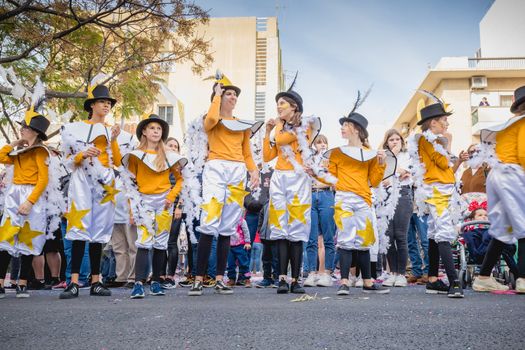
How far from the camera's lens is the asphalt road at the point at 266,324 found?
7.91 ft

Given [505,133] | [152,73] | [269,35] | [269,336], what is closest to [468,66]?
[269,35]

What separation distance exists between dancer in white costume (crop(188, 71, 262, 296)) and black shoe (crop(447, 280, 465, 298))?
2102 millimetres

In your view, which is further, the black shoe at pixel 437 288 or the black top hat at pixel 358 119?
the black top hat at pixel 358 119

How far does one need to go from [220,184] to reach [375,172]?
169cm

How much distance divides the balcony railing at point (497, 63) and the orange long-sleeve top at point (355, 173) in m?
24.3

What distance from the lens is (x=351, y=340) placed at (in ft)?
7.98

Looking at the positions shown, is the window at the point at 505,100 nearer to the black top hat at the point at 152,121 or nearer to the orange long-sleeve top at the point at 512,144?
the orange long-sleeve top at the point at 512,144

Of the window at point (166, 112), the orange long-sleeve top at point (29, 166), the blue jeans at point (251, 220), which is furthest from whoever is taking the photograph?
the window at point (166, 112)

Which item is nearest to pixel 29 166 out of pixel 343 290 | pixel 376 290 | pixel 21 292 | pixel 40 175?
pixel 40 175

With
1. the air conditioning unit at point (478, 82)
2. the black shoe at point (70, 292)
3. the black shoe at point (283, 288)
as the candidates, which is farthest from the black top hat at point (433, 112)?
the air conditioning unit at point (478, 82)

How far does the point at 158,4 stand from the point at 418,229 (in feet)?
19.7

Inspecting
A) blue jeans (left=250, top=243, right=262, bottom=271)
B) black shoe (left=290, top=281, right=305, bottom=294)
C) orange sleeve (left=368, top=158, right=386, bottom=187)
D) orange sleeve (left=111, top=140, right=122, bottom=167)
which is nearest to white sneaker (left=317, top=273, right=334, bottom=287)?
black shoe (left=290, top=281, right=305, bottom=294)

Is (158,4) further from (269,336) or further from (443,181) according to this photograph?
(269,336)

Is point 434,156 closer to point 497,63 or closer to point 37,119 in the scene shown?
point 37,119
